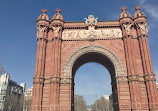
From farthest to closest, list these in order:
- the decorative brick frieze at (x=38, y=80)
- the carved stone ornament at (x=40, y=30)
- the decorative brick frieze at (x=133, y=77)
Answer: the carved stone ornament at (x=40, y=30) < the decorative brick frieze at (x=38, y=80) < the decorative brick frieze at (x=133, y=77)

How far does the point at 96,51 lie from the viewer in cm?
2183

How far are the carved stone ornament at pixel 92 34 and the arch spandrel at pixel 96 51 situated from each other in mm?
1739

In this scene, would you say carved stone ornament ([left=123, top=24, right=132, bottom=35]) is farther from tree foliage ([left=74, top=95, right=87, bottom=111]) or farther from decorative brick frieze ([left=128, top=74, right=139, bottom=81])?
tree foliage ([left=74, top=95, right=87, bottom=111])

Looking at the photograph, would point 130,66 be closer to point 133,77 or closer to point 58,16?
point 133,77

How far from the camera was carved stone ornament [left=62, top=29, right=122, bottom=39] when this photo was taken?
22.6 meters

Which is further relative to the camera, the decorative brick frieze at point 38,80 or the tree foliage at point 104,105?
the tree foliage at point 104,105

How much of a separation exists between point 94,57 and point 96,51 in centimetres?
277

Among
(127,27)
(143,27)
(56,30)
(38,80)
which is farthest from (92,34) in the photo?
(38,80)

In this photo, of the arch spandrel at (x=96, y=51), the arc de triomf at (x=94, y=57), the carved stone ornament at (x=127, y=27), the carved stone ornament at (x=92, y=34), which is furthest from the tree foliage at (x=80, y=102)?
the carved stone ornament at (x=127, y=27)

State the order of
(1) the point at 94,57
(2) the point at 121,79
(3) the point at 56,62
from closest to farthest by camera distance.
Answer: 1. (2) the point at 121,79
2. (3) the point at 56,62
3. (1) the point at 94,57

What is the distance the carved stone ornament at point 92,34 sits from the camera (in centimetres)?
2258

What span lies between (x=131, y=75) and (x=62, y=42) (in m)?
10.7

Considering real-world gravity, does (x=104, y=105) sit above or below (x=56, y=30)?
below

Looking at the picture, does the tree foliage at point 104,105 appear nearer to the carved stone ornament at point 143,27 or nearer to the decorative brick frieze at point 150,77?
the decorative brick frieze at point 150,77
